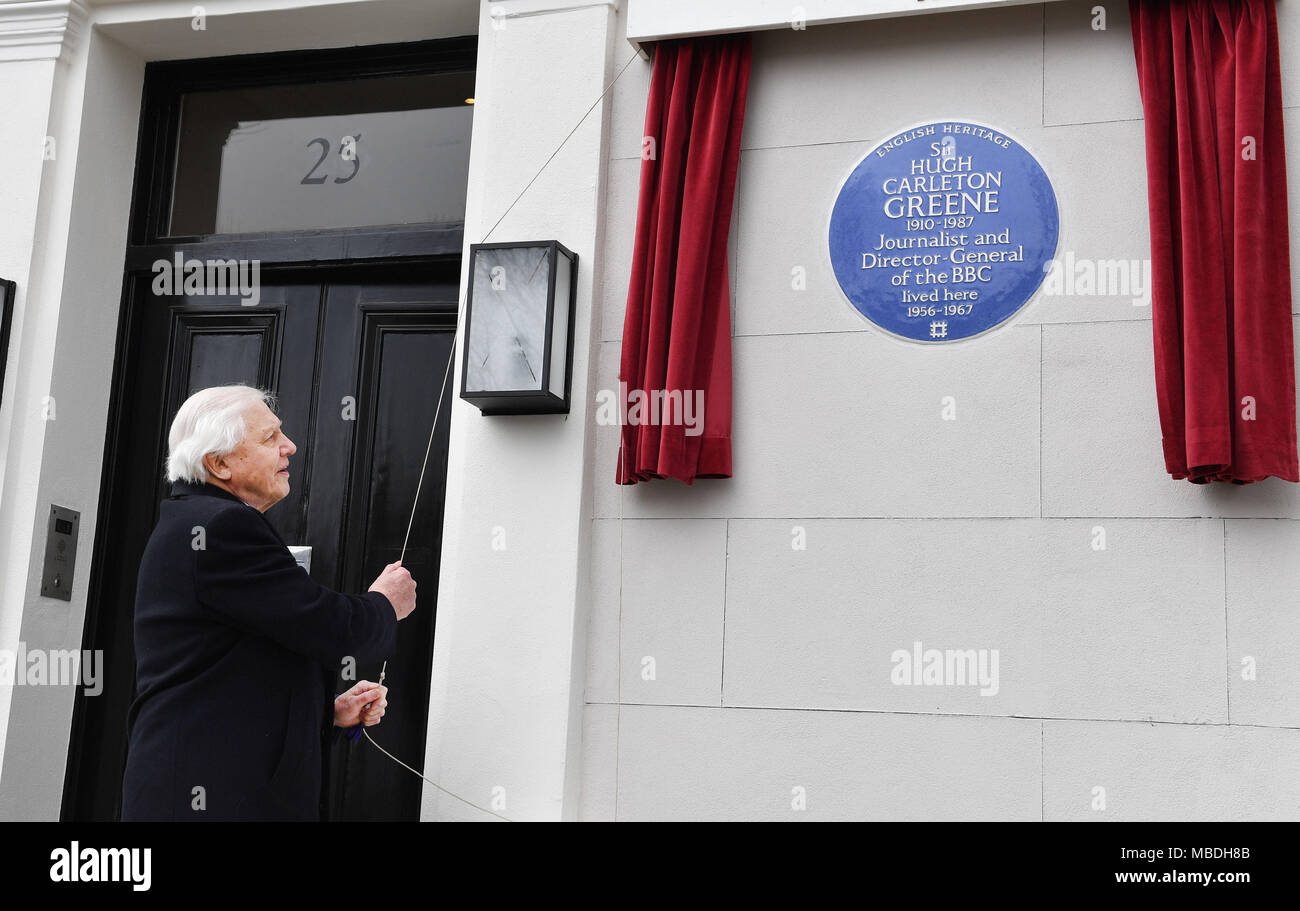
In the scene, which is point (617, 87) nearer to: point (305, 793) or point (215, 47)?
point (215, 47)

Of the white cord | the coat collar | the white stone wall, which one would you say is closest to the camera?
the coat collar

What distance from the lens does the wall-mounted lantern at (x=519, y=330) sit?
3.99 metres

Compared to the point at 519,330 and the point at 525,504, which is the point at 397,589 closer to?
the point at 525,504

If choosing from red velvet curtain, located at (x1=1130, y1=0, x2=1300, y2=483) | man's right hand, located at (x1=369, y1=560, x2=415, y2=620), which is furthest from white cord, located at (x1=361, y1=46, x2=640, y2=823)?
red velvet curtain, located at (x1=1130, y1=0, x2=1300, y2=483)

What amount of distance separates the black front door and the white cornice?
81 centimetres

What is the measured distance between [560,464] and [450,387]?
0.62 metres

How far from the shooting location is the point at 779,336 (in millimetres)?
4020

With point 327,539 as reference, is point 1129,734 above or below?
below

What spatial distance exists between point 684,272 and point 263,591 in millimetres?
1497

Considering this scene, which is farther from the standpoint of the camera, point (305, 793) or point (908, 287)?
point (908, 287)

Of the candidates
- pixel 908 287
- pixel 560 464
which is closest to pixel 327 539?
pixel 560 464

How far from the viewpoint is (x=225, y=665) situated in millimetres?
3223

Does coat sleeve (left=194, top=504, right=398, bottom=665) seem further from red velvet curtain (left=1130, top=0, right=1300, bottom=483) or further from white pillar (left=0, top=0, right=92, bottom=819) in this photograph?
red velvet curtain (left=1130, top=0, right=1300, bottom=483)

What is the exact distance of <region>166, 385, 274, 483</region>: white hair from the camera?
11.2ft
